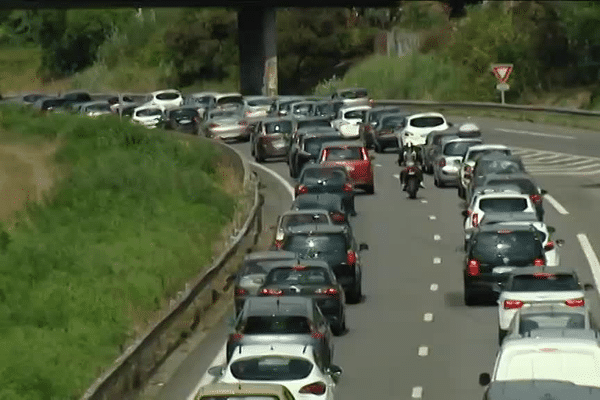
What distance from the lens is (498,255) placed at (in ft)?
106

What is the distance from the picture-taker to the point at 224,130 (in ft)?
241

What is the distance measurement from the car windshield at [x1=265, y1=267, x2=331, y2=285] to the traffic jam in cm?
2

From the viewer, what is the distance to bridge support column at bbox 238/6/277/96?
10162 cm

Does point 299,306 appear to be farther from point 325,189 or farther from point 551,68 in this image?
point 551,68

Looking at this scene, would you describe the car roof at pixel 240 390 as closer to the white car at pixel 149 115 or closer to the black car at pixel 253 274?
the black car at pixel 253 274

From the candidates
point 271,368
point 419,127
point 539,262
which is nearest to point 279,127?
point 419,127

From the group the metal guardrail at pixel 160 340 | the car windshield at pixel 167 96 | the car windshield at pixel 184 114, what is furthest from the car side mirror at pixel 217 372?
the car windshield at pixel 167 96

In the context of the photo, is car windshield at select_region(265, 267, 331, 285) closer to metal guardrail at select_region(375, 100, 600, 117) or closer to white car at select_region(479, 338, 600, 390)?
white car at select_region(479, 338, 600, 390)

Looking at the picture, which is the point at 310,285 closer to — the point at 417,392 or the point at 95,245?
the point at 417,392

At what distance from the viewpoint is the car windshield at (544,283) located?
92.9 ft

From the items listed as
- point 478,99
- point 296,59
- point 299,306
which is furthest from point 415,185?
point 296,59

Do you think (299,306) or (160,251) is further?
(160,251)

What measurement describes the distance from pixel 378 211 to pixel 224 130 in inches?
970

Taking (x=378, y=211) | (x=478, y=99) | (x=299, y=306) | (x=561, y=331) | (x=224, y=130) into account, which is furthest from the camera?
(x=478, y=99)
